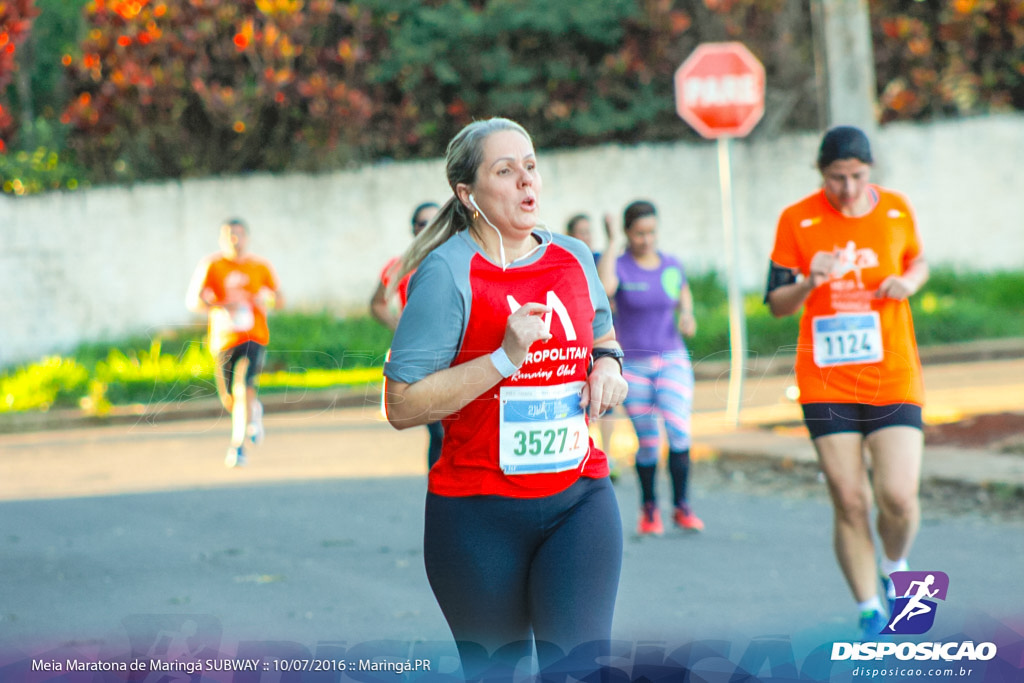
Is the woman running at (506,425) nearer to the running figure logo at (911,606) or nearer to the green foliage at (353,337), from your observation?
the running figure logo at (911,606)

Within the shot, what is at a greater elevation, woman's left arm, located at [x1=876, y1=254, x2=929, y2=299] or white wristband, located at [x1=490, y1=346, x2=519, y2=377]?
white wristband, located at [x1=490, y1=346, x2=519, y2=377]

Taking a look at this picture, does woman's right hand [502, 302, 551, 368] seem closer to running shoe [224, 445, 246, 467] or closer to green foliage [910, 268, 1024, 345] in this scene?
running shoe [224, 445, 246, 467]

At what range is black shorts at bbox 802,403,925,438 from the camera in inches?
221

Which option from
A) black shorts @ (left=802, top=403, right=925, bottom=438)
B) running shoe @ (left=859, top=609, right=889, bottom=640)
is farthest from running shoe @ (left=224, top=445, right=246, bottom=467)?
running shoe @ (left=859, top=609, right=889, bottom=640)

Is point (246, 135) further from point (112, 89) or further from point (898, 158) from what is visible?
point (898, 158)

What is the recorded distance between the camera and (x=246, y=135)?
71.6 ft

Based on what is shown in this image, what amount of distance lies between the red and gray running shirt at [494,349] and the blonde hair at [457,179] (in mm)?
135

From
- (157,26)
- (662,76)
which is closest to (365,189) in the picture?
(157,26)

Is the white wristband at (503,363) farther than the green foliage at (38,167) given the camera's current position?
No

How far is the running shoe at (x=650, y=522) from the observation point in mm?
8648

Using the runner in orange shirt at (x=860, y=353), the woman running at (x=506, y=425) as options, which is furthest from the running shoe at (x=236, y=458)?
the woman running at (x=506, y=425)

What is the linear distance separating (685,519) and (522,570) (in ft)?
16.9

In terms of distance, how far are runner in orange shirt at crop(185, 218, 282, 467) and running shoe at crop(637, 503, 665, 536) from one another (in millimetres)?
4543

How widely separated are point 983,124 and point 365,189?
10062 millimetres
